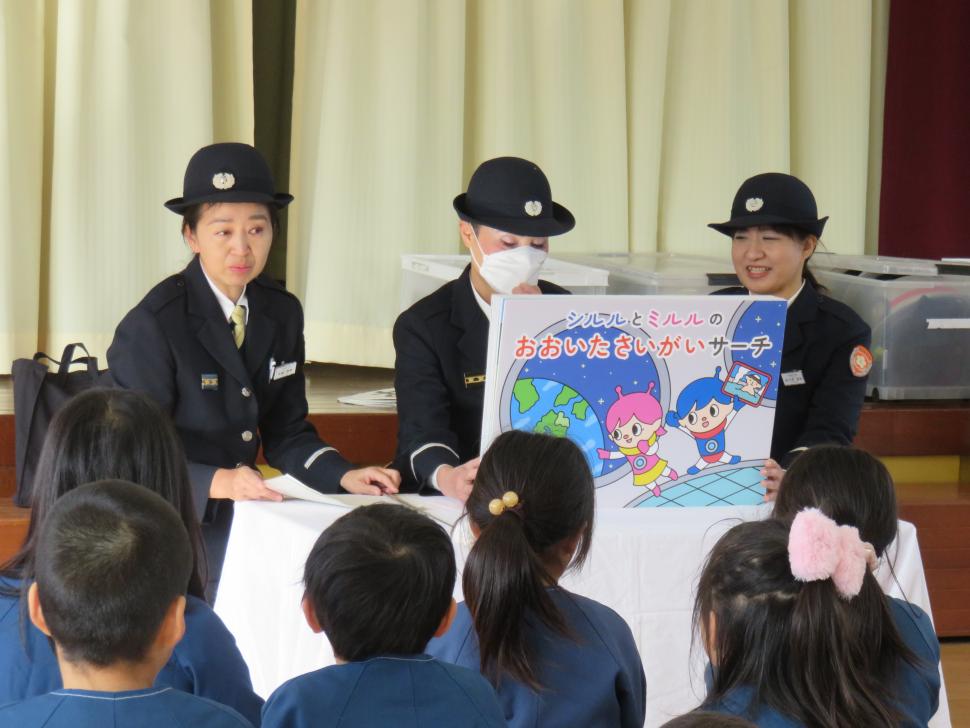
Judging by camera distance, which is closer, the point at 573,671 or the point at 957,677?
the point at 573,671

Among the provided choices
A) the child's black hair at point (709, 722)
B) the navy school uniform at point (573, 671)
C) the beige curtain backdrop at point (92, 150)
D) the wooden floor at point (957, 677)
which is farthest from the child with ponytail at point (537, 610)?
the beige curtain backdrop at point (92, 150)

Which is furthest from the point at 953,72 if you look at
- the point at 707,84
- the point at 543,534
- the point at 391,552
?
the point at 391,552

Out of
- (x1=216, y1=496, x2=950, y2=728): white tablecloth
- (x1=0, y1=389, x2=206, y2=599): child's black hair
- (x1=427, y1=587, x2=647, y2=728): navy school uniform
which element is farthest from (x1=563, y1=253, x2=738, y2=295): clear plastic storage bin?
(x1=0, y1=389, x2=206, y2=599): child's black hair

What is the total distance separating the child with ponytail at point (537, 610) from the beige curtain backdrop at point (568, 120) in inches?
94.7

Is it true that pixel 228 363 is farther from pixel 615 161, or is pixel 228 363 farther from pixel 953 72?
pixel 953 72

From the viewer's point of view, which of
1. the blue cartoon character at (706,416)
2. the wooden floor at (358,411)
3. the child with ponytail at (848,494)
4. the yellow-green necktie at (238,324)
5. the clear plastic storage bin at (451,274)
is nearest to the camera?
the child with ponytail at (848,494)

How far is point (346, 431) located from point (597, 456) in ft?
4.87

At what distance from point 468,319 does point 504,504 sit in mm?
916

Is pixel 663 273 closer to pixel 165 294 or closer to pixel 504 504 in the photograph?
pixel 165 294

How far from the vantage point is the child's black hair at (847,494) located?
1667mm

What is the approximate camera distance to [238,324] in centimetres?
230

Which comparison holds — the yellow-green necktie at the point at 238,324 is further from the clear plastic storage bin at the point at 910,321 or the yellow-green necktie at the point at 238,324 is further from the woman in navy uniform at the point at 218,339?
the clear plastic storage bin at the point at 910,321

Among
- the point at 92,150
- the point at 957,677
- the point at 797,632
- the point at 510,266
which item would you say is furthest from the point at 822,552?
the point at 92,150

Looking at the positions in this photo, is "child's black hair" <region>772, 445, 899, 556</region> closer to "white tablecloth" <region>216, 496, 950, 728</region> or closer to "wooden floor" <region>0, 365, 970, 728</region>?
"white tablecloth" <region>216, 496, 950, 728</region>
